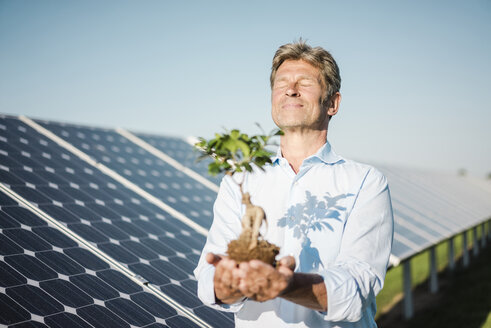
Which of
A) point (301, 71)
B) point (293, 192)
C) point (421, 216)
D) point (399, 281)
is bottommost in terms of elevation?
point (399, 281)

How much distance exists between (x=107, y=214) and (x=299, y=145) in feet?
11.1

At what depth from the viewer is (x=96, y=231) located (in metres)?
4.88

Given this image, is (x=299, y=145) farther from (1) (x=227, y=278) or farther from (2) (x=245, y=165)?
(1) (x=227, y=278)

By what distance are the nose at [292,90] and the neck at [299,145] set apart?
30 cm

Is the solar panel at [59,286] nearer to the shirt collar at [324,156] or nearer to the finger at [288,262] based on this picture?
the shirt collar at [324,156]

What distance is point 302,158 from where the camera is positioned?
309 centimetres

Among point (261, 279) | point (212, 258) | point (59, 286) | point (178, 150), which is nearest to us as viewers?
point (261, 279)

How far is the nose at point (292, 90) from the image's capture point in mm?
2797

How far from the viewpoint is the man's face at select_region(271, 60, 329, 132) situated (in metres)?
2.81

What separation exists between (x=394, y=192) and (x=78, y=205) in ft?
42.2

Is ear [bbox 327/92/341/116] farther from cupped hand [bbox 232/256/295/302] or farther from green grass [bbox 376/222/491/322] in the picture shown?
green grass [bbox 376/222/491/322]

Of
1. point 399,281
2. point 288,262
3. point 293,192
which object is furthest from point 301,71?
point 399,281

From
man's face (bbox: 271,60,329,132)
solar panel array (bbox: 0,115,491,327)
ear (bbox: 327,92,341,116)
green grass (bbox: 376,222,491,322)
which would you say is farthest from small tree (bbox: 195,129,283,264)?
green grass (bbox: 376,222,491,322)

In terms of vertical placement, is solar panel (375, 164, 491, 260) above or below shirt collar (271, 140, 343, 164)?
below
